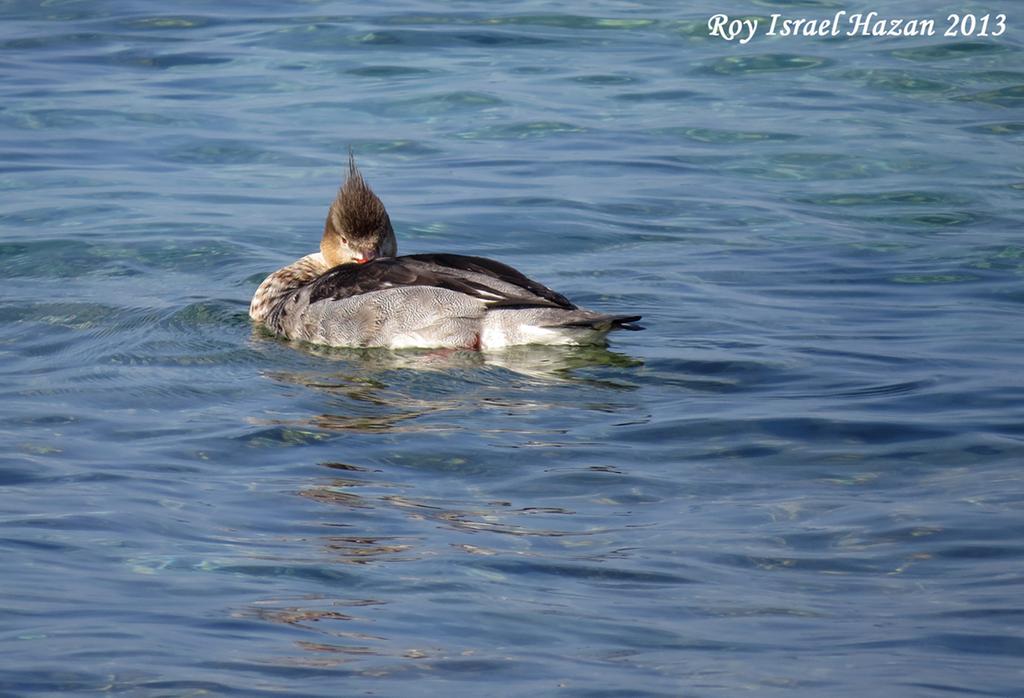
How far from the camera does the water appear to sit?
5285mm

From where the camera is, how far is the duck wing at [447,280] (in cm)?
914

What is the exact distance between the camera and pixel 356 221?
406 inches

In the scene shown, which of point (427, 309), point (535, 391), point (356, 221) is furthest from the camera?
point (356, 221)

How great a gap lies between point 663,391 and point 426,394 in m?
1.13

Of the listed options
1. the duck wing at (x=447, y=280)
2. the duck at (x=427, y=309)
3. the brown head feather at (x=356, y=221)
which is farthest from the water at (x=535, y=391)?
the brown head feather at (x=356, y=221)

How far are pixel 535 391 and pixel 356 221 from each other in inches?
94.6

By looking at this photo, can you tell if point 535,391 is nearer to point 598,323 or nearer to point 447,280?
point 598,323

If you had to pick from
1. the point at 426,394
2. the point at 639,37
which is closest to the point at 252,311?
the point at 426,394

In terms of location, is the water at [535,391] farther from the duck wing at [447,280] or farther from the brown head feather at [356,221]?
the brown head feather at [356,221]

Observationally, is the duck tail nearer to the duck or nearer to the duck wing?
the duck

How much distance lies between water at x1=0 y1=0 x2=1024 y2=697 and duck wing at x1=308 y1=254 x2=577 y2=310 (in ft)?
1.09

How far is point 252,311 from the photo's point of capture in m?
10.1

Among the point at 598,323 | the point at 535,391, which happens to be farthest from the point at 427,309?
the point at 535,391

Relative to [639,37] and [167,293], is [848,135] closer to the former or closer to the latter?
[639,37]
